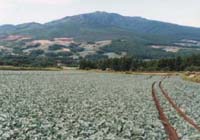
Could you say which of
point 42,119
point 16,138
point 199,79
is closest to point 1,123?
point 42,119

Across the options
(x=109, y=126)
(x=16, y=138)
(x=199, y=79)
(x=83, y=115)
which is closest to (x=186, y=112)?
(x=83, y=115)

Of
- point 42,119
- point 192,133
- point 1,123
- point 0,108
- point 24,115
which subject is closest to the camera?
point 192,133

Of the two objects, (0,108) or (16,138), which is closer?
(16,138)

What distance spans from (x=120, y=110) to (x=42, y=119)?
10137 millimetres

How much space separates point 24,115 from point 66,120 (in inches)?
158

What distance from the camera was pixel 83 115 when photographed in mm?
36125

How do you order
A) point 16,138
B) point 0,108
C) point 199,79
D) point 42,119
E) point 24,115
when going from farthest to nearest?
point 199,79
point 0,108
point 24,115
point 42,119
point 16,138

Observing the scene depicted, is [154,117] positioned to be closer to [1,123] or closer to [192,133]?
[192,133]

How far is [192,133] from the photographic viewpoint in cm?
2792

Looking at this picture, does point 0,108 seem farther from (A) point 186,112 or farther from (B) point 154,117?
(A) point 186,112

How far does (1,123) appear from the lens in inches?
1182

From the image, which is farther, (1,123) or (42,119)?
(42,119)

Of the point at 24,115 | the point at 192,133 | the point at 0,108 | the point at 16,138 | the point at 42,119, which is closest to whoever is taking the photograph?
the point at 16,138

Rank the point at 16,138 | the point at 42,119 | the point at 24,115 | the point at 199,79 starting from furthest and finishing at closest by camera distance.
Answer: the point at 199,79
the point at 24,115
the point at 42,119
the point at 16,138
